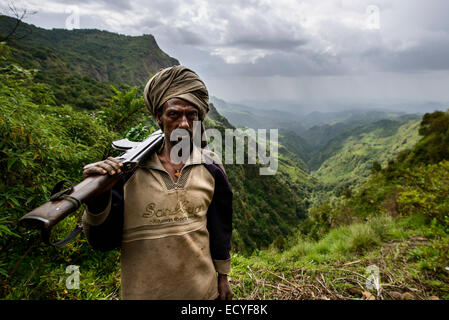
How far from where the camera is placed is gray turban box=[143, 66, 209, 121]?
1679mm

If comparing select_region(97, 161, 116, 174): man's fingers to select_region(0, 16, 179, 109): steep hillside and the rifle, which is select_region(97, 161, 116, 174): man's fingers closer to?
the rifle

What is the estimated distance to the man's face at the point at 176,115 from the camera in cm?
164

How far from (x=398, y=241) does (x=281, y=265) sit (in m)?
2.82

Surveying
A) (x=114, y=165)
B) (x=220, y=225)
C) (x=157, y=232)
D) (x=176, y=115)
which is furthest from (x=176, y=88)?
(x=220, y=225)

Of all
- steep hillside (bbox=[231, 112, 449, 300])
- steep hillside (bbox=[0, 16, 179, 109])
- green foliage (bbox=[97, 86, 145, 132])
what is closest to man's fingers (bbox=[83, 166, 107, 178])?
steep hillside (bbox=[231, 112, 449, 300])

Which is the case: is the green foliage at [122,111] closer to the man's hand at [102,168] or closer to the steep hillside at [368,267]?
Result: the man's hand at [102,168]

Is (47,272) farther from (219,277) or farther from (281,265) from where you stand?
(281,265)

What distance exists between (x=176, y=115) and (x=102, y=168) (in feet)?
2.31

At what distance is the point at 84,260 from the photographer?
3.28m

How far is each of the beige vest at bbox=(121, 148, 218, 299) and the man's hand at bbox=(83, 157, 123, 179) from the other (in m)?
0.30

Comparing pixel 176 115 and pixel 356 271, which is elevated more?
pixel 176 115

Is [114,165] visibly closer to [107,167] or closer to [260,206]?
[107,167]

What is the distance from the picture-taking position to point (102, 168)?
1.14 m
